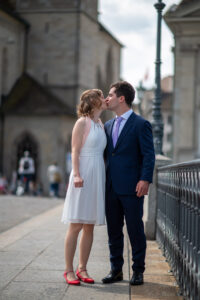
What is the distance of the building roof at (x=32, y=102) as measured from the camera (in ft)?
136

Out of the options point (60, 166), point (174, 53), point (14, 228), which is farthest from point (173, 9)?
point (14, 228)

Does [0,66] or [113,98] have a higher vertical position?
[0,66]

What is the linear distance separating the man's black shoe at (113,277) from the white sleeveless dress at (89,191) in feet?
1.91

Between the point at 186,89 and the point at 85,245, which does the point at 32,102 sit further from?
the point at 85,245

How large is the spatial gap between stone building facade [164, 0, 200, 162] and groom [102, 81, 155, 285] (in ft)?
77.7

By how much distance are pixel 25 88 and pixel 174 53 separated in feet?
51.2

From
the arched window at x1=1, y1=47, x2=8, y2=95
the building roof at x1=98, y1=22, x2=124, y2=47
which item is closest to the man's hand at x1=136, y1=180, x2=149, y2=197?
the arched window at x1=1, y1=47, x2=8, y2=95

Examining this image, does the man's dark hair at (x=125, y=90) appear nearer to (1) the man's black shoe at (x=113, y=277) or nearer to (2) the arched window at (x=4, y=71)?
(1) the man's black shoe at (x=113, y=277)

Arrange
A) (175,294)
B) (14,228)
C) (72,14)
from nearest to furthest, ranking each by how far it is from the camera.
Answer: (175,294)
(14,228)
(72,14)

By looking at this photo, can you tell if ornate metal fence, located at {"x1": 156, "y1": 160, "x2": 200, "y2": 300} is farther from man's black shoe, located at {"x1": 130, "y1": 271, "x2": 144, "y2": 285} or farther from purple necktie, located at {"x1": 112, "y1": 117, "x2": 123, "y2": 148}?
purple necktie, located at {"x1": 112, "y1": 117, "x2": 123, "y2": 148}

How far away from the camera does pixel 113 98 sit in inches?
251

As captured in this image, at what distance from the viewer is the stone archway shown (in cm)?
4200

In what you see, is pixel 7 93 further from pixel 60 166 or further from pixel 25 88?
pixel 60 166

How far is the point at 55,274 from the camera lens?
670 centimetres
